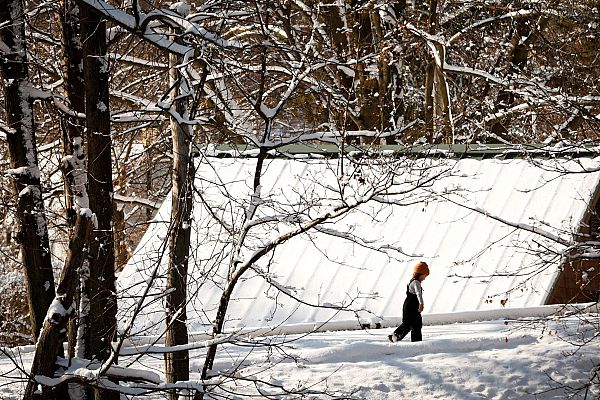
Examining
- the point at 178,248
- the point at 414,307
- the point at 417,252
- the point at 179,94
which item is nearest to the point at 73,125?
the point at 179,94

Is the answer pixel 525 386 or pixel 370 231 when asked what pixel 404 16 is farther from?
pixel 525 386

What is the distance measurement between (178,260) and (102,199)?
0.94m

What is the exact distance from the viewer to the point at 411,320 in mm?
11961

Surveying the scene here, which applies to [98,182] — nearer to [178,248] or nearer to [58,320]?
[178,248]

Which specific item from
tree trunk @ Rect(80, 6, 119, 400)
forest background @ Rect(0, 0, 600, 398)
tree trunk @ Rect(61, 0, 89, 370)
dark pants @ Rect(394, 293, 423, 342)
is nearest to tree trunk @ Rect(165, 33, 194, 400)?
forest background @ Rect(0, 0, 600, 398)

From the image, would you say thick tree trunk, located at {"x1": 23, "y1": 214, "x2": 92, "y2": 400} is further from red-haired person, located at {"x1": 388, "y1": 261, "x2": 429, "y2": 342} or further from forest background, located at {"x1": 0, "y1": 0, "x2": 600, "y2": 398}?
red-haired person, located at {"x1": 388, "y1": 261, "x2": 429, "y2": 342}

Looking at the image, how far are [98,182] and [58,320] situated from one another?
1769 mm

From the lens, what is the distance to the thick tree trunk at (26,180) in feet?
32.3

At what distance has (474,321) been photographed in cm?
1358

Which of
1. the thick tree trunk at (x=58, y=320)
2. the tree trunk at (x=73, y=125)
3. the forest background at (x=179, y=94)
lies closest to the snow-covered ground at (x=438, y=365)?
the forest background at (x=179, y=94)

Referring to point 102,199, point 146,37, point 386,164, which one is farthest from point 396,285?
point 146,37

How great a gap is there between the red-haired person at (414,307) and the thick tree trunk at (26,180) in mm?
4037

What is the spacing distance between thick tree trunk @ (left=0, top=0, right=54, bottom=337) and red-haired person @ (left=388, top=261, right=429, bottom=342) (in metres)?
4.04

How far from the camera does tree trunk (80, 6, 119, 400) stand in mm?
9578
